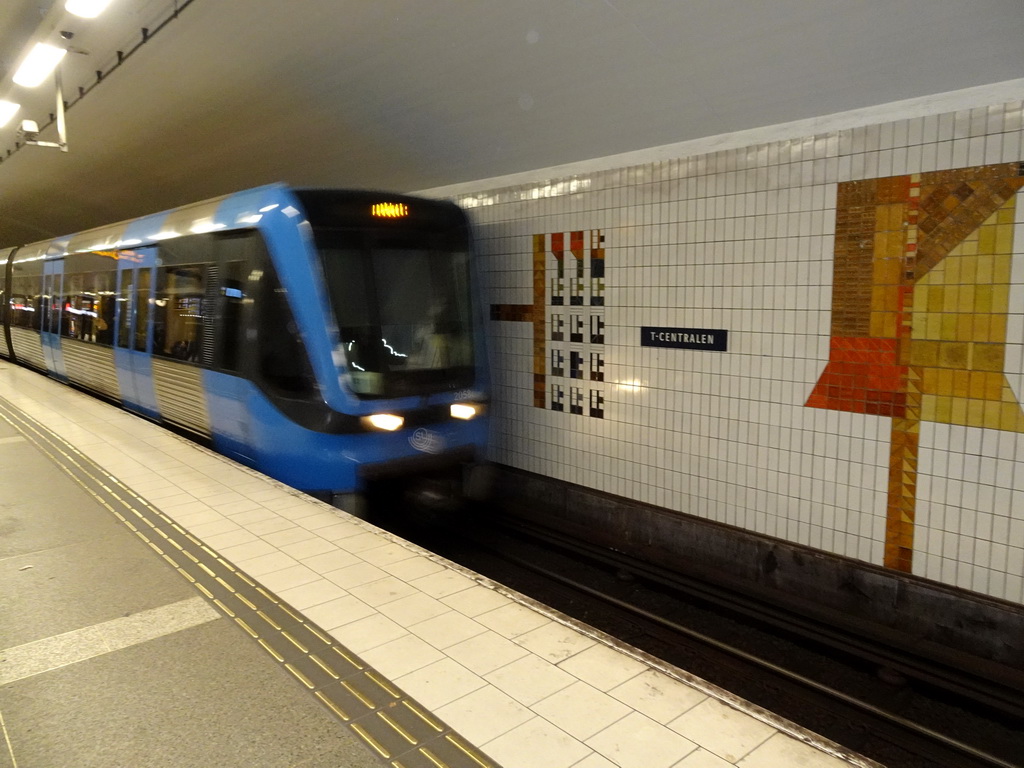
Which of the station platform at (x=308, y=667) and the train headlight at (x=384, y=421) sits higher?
the train headlight at (x=384, y=421)

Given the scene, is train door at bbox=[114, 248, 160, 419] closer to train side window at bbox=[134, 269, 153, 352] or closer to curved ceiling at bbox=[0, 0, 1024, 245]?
train side window at bbox=[134, 269, 153, 352]

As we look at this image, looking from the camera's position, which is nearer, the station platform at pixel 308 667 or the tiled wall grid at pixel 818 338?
the station platform at pixel 308 667

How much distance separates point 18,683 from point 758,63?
16.3ft

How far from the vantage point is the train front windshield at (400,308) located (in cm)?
533

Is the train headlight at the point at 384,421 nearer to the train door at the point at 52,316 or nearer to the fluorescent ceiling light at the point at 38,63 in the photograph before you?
the fluorescent ceiling light at the point at 38,63

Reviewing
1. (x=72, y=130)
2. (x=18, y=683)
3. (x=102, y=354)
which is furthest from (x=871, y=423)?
(x=72, y=130)

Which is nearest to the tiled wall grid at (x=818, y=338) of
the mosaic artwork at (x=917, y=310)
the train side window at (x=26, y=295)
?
the mosaic artwork at (x=917, y=310)

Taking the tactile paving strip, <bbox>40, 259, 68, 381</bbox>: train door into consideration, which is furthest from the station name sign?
<bbox>40, 259, 68, 381</bbox>: train door

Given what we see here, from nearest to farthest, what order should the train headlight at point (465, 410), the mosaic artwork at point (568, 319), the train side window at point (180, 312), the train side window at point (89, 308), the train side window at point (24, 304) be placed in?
the train headlight at point (465, 410), the mosaic artwork at point (568, 319), the train side window at point (180, 312), the train side window at point (89, 308), the train side window at point (24, 304)

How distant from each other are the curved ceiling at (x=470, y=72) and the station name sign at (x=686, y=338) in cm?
146

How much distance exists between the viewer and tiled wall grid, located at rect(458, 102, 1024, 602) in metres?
3.93

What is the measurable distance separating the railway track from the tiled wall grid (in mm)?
580

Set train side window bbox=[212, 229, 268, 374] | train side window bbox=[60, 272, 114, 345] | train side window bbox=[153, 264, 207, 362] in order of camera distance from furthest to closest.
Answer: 1. train side window bbox=[60, 272, 114, 345]
2. train side window bbox=[153, 264, 207, 362]
3. train side window bbox=[212, 229, 268, 374]

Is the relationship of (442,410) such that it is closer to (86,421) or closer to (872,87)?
(872,87)
